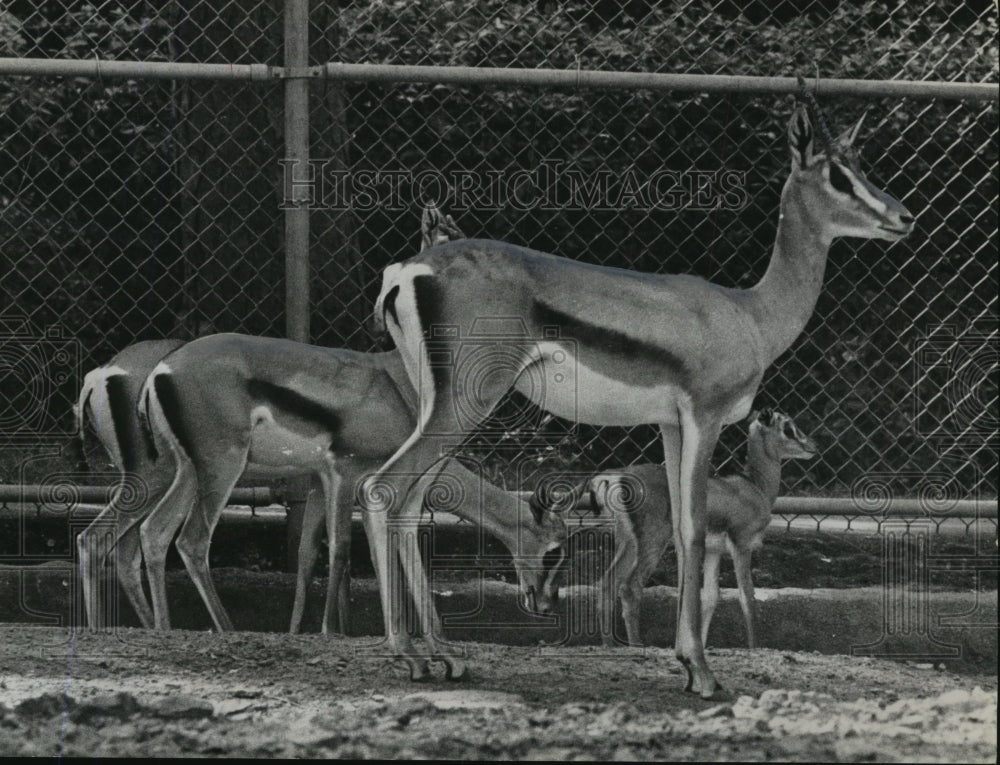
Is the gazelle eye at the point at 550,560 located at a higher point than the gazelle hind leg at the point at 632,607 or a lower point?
higher

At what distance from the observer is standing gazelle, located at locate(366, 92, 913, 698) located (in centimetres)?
704

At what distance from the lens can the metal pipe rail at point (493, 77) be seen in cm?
771

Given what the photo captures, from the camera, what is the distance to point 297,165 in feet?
25.9

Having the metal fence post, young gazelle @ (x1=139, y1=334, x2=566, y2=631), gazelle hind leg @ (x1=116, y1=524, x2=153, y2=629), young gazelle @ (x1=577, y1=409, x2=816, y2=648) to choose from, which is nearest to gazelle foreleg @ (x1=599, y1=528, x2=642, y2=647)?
young gazelle @ (x1=577, y1=409, x2=816, y2=648)

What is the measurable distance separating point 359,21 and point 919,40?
3.49 metres

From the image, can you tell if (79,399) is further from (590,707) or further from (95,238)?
(590,707)

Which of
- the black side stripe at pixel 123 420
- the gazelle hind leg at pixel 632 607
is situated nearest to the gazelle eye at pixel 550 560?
the gazelle hind leg at pixel 632 607

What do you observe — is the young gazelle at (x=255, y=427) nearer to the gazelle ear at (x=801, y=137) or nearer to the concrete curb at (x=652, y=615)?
the concrete curb at (x=652, y=615)

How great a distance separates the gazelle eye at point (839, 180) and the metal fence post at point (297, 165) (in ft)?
8.25

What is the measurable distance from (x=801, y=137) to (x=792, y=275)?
67cm

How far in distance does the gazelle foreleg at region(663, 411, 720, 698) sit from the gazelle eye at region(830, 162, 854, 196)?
1.31 m

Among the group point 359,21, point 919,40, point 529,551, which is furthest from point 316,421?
point 919,40

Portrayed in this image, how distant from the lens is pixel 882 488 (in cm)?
812

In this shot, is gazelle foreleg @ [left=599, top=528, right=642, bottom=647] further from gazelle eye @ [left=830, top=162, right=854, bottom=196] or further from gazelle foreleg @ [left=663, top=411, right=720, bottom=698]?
gazelle eye @ [left=830, top=162, right=854, bottom=196]
